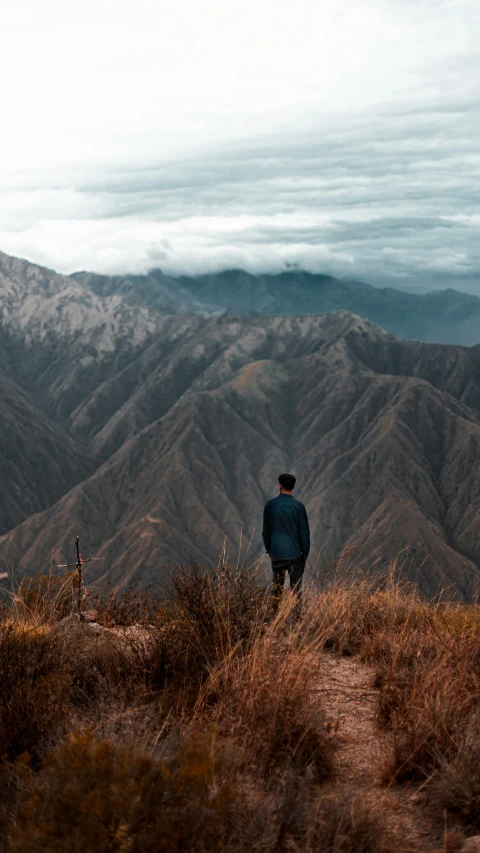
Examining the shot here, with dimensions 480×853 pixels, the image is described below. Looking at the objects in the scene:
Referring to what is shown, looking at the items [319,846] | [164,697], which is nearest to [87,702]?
[164,697]

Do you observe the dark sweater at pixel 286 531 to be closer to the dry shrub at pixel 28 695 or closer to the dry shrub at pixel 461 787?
the dry shrub at pixel 28 695

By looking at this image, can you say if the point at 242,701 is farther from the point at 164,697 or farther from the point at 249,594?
the point at 249,594

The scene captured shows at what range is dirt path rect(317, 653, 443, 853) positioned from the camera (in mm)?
5281

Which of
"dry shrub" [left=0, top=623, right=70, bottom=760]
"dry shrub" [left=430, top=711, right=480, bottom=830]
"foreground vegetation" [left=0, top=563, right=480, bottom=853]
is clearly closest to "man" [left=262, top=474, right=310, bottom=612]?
"foreground vegetation" [left=0, top=563, right=480, bottom=853]

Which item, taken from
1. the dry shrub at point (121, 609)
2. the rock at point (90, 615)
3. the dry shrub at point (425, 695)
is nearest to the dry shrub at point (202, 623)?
the dry shrub at point (425, 695)

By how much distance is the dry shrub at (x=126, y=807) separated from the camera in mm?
4465

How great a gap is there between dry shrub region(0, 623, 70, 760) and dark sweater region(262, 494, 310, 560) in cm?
459

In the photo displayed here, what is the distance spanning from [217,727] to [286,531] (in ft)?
19.2

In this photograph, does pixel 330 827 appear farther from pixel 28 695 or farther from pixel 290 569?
pixel 290 569

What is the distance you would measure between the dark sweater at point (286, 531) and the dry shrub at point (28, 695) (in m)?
4.59

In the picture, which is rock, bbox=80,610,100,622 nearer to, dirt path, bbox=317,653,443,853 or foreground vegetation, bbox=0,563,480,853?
foreground vegetation, bbox=0,563,480,853

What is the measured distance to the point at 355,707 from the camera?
7477mm

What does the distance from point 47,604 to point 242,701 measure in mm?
4965

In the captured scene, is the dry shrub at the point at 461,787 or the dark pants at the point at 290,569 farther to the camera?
the dark pants at the point at 290,569
